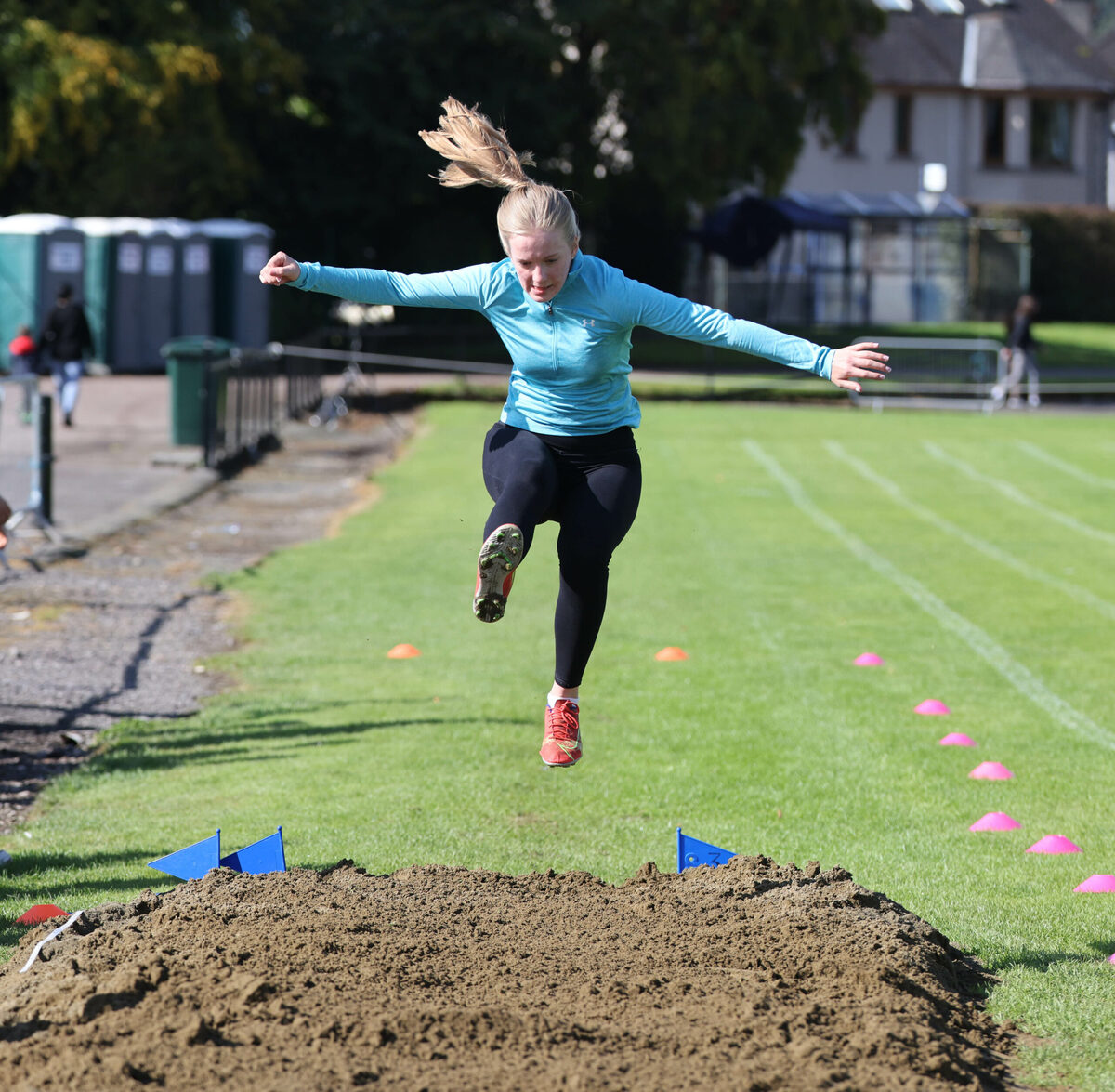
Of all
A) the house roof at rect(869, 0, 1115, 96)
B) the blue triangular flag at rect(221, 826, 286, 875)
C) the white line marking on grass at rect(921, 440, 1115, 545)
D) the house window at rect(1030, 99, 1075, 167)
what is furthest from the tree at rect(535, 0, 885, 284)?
the blue triangular flag at rect(221, 826, 286, 875)

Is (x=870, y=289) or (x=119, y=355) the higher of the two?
(x=870, y=289)

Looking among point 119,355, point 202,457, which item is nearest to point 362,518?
point 202,457

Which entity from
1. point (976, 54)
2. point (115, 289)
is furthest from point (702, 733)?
point (976, 54)

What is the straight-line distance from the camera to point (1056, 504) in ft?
64.6

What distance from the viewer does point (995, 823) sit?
7.34 metres

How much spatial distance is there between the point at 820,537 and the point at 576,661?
443 inches

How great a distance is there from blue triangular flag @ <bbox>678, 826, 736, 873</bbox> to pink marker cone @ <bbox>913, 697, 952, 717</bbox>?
354 cm

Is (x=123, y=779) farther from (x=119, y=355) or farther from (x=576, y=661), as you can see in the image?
(x=119, y=355)

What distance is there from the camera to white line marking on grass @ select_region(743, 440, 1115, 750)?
9367 millimetres

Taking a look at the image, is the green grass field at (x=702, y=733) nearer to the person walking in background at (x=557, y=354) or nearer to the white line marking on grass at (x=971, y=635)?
the white line marking on grass at (x=971, y=635)

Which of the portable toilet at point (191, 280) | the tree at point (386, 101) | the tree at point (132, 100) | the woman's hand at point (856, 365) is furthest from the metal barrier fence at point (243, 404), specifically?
the woman's hand at point (856, 365)

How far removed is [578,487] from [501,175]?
118 centimetres

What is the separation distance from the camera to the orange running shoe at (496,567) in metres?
5.43

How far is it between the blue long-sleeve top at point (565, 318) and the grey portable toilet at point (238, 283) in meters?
27.7
